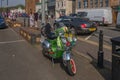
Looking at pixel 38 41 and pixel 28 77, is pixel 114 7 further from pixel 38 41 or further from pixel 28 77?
pixel 28 77

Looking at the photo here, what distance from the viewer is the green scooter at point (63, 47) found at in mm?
7910

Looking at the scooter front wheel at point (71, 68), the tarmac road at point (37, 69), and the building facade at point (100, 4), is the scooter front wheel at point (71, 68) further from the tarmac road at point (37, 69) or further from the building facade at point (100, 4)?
the building facade at point (100, 4)

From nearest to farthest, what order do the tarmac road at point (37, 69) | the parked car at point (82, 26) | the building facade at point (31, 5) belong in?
the tarmac road at point (37, 69), the parked car at point (82, 26), the building facade at point (31, 5)

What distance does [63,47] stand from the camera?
28.2 ft

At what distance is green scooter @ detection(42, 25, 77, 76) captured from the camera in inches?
311

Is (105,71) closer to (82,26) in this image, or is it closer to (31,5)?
(82,26)

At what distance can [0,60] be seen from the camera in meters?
10.2

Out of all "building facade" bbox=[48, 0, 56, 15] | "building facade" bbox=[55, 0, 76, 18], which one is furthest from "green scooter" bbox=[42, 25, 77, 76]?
"building facade" bbox=[48, 0, 56, 15]

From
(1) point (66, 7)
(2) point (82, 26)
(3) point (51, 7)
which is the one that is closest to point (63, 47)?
(2) point (82, 26)

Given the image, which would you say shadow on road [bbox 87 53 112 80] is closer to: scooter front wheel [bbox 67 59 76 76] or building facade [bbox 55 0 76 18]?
scooter front wheel [bbox 67 59 76 76]

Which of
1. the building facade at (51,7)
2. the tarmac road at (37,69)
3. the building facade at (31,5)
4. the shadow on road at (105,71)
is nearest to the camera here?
the shadow on road at (105,71)

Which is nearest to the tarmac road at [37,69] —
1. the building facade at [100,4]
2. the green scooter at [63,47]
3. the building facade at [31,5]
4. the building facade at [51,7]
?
the green scooter at [63,47]

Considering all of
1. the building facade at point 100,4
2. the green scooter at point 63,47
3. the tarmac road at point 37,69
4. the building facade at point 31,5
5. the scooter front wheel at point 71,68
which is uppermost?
the building facade at point 31,5

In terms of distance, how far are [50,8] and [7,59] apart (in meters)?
78.8
